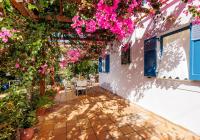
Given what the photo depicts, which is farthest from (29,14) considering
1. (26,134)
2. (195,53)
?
(195,53)

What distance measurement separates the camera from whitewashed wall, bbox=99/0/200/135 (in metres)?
3.51

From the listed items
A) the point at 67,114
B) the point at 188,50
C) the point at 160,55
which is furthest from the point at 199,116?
the point at 67,114

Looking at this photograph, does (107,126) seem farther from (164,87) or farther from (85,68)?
(85,68)

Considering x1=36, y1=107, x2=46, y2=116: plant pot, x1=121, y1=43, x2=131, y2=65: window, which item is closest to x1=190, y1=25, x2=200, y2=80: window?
x1=121, y1=43, x2=131, y2=65: window

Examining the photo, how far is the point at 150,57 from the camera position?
4.94 metres

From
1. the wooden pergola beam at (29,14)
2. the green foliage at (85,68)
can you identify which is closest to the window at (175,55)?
the wooden pergola beam at (29,14)

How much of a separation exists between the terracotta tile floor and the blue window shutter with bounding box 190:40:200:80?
1.24 metres

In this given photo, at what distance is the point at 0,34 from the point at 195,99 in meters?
3.72

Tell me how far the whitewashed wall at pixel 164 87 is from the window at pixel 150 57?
182mm

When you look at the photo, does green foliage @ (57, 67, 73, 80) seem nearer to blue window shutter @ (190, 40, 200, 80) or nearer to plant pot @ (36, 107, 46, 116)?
plant pot @ (36, 107, 46, 116)

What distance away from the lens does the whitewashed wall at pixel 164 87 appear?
351 centimetres

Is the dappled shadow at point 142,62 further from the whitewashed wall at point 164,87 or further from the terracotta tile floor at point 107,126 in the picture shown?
the terracotta tile floor at point 107,126

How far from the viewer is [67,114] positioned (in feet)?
17.0

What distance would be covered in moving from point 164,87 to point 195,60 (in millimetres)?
1221
